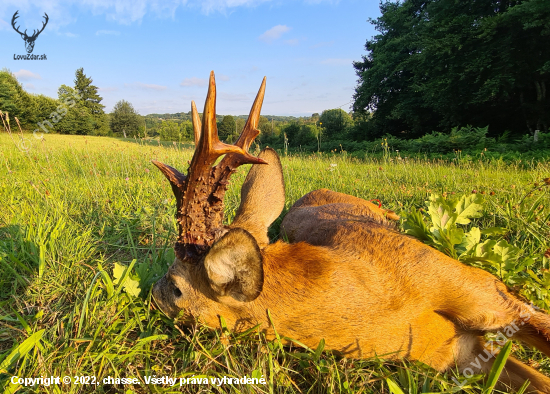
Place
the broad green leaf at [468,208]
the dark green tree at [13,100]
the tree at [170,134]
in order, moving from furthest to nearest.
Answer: the dark green tree at [13,100], the tree at [170,134], the broad green leaf at [468,208]

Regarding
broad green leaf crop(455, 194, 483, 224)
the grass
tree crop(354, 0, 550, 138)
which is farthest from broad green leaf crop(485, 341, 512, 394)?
tree crop(354, 0, 550, 138)

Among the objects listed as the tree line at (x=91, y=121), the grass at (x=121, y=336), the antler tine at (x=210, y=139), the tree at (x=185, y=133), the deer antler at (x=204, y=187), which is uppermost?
the tree line at (x=91, y=121)

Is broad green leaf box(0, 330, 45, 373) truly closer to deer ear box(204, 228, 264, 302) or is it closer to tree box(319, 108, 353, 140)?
deer ear box(204, 228, 264, 302)

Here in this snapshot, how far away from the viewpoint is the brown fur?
62.1 inches

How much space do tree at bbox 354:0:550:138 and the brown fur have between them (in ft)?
73.4

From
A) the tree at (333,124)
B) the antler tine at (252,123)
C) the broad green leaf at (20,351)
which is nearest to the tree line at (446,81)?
the tree at (333,124)

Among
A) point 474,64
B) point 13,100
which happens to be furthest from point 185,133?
point 13,100

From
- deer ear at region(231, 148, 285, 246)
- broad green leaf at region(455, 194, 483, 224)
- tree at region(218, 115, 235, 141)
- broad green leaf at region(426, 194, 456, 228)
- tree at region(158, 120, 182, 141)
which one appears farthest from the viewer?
tree at region(218, 115, 235, 141)

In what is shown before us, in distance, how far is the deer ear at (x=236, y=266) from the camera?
138cm

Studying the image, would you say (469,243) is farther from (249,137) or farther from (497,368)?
(249,137)

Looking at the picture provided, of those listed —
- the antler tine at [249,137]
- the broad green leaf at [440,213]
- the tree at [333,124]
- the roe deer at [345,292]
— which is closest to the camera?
the roe deer at [345,292]

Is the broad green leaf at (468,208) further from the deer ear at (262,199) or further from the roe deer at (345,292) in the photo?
the deer ear at (262,199)

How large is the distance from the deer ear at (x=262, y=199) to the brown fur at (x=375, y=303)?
0.39 m

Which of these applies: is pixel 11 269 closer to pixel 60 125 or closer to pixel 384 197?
pixel 384 197
